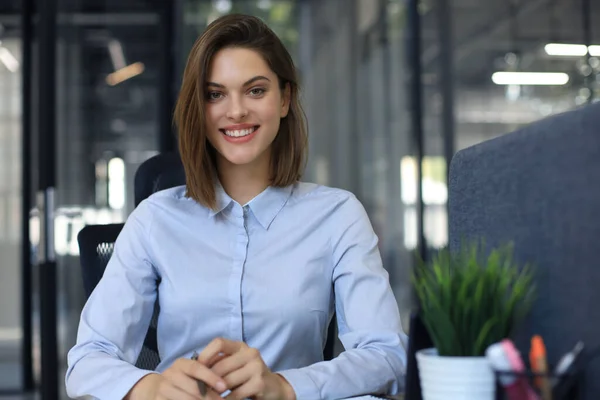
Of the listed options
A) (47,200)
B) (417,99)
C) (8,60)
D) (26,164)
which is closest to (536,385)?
(47,200)

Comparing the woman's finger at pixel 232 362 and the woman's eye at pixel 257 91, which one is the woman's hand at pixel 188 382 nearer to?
the woman's finger at pixel 232 362

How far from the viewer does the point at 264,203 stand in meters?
1.48

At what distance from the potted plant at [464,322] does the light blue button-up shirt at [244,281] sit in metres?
0.57

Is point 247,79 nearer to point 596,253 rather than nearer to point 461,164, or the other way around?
point 461,164

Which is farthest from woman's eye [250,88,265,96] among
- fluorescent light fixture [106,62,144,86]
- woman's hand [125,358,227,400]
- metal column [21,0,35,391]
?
metal column [21,0,35,391]

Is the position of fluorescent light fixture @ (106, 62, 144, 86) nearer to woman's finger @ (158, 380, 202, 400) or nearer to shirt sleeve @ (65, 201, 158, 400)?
shirt sleeve @ (65, 201, 158, 400)

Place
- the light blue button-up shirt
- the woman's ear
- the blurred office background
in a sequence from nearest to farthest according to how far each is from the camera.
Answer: the light blue button-up shirt, the woman's ear, the blurred office background

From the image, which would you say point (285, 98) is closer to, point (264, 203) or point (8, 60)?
point (264, 203)

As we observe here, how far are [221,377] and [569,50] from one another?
3.58 m

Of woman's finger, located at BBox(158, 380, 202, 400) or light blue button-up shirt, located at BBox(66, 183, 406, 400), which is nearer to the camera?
woman's finger, located at BBox(158, 380, 202, 400)

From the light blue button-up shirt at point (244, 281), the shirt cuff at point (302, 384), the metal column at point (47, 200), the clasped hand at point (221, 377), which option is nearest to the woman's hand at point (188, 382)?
the clasped hand at point (221, 377)

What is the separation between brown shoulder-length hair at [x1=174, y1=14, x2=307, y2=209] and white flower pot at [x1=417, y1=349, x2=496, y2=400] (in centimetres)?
78

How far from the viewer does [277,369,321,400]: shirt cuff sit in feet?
3.73

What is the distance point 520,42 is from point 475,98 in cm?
45
